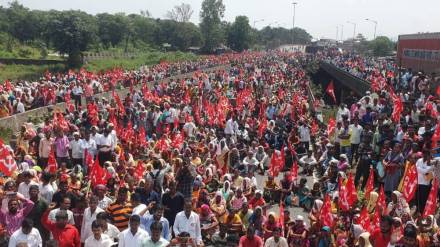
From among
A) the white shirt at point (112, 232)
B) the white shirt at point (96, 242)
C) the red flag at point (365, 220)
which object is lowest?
the red flag at point (365, 220)

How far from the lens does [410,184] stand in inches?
376

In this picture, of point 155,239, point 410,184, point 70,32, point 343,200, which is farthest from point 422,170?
point 70,32

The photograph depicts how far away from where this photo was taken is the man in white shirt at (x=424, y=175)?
9695mm

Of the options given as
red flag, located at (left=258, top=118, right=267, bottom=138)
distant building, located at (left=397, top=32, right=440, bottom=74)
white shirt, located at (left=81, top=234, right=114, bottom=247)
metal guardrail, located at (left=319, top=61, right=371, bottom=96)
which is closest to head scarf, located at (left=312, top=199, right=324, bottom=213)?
white shirt, located at (left=81, top=234, right=114, bottom=247)

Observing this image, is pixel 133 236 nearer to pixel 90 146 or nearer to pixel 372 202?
pixel 372 202

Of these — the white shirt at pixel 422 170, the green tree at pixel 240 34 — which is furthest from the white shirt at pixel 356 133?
the green tree at pixel 240 34

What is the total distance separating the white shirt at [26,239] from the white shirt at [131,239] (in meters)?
0.99

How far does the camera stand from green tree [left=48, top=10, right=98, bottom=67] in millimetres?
43094

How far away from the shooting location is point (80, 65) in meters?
47.1

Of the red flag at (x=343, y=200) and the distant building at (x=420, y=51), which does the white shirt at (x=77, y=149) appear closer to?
the red flag at (x=343, y=200)

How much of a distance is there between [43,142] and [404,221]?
7.87 metres

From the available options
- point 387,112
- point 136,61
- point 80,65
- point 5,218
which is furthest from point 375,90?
point 136,61

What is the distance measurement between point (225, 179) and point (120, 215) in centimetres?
398

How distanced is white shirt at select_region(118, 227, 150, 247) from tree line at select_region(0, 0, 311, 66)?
129 feet
